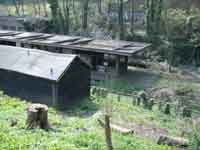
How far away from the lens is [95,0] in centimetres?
3941

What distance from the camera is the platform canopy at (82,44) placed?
23.6 meters

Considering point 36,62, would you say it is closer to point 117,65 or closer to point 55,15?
point 117,65

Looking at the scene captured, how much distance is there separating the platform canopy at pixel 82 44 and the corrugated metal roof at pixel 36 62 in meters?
6.35

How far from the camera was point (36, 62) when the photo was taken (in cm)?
1780

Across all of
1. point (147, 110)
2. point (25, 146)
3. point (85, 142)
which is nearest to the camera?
point (25, 146)

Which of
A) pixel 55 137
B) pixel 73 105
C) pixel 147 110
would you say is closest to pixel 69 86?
pixel 73 105

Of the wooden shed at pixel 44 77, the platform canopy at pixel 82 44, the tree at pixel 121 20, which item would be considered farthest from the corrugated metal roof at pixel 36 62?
the tree at pixel 121 20

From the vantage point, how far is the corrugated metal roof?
16781mm

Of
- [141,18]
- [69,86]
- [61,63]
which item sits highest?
[141,18]

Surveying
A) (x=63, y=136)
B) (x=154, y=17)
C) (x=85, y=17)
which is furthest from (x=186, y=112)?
(x=85, y=17)

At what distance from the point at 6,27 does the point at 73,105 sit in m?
21.7

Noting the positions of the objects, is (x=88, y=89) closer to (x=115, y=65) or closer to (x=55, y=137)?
(x=115, y=65)

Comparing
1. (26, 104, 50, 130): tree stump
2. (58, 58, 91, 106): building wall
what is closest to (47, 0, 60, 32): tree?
(58, 58, 91, 106): building wall

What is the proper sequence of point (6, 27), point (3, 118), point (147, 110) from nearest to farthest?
point (3, 118) → point (147, 110) → point (6, 27)
